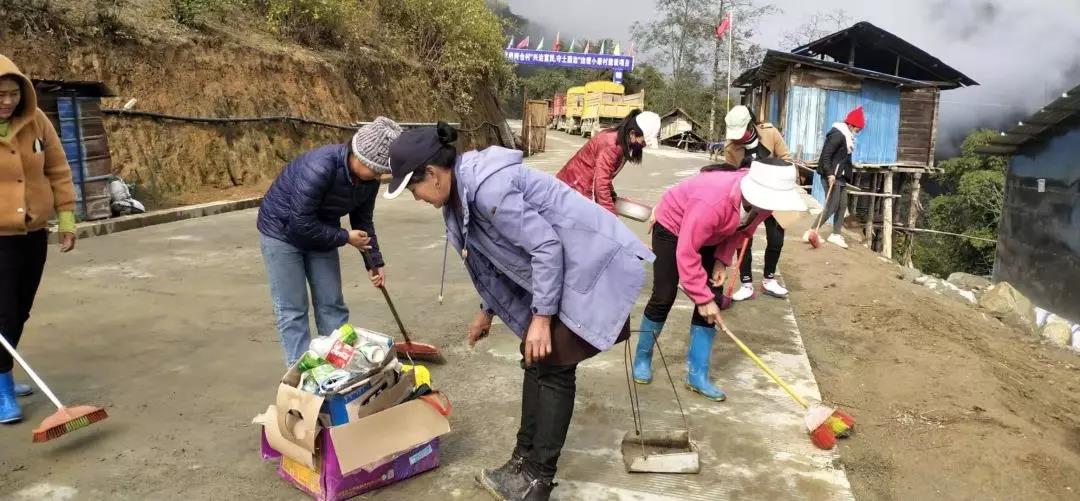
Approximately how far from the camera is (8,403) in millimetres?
3352

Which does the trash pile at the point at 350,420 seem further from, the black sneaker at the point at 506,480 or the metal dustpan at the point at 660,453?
the metal dustpan at the point at 660,453

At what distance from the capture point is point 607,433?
3408 millimetres

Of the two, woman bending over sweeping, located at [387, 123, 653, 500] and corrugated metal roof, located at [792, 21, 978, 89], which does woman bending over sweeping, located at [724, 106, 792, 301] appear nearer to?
woman bending over sweeping, located at [387, 123, 653, 500]

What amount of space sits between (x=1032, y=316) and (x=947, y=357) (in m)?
5.73

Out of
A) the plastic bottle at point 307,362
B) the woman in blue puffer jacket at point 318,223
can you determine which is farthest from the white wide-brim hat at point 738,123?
the plastic bottle at point 307,362

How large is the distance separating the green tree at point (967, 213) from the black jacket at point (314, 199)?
20633 mm

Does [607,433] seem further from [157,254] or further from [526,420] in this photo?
[157,254]

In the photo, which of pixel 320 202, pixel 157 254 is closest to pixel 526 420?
pixel 320 202

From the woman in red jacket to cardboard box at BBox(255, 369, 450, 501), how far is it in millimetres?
2258

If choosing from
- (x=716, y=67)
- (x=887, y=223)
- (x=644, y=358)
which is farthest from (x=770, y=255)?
(x=716, y=67)

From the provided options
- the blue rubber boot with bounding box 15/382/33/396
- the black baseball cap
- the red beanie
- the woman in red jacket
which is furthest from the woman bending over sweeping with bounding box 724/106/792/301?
the blue rubber boot with bounding box 15/382/33/396

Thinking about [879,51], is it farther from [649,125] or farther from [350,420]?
[350,420]

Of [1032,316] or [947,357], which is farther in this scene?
[1032,316]

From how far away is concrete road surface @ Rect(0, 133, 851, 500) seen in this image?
2.92 m
